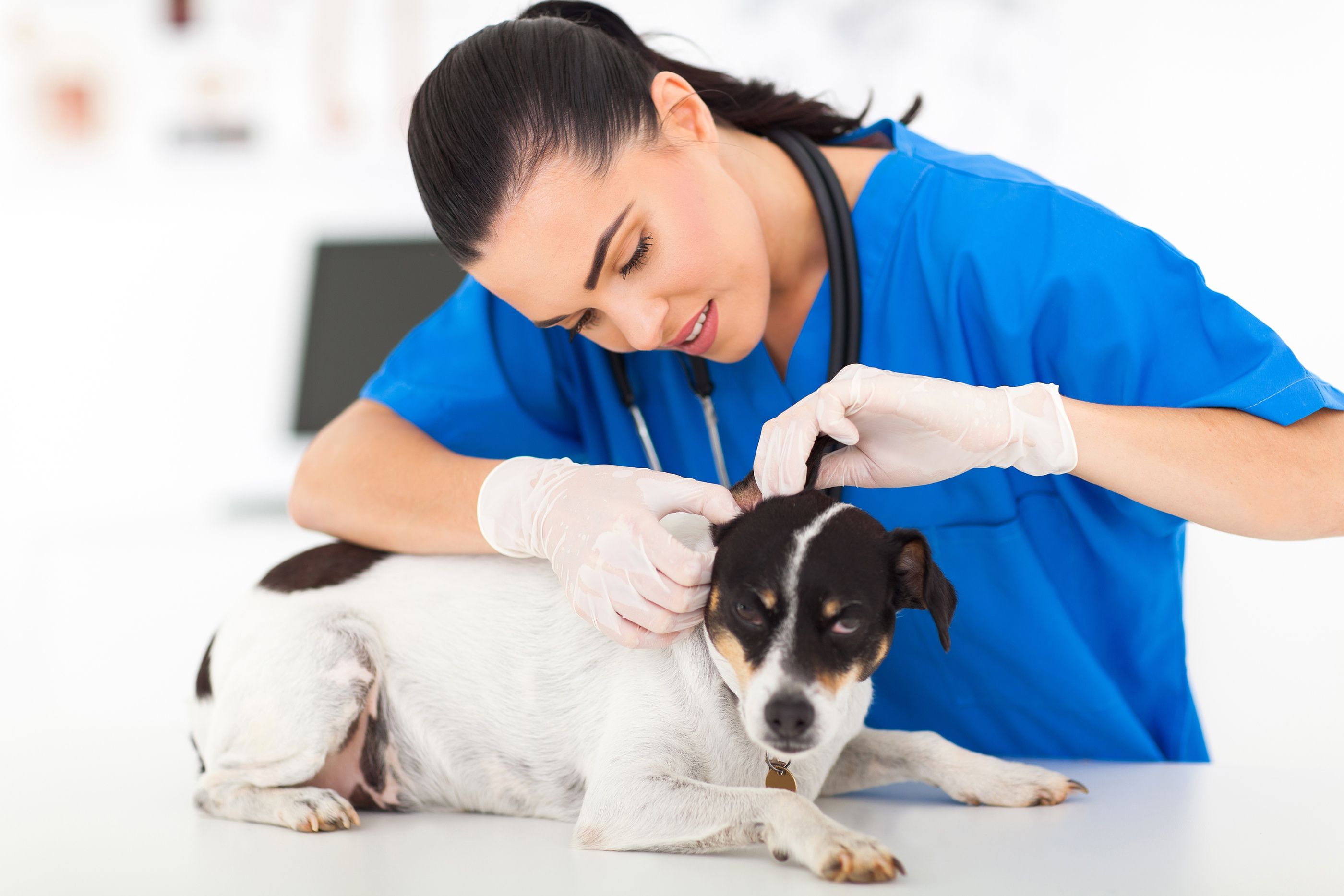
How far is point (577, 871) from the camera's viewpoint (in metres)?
0.99

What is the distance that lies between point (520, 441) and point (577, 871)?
90 centimetres

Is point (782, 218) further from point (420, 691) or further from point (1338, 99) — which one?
point (1338, 99)

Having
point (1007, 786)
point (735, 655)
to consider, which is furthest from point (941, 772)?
point (735, 655)

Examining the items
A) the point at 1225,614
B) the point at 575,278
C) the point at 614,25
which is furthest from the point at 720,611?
the point at 1225,614

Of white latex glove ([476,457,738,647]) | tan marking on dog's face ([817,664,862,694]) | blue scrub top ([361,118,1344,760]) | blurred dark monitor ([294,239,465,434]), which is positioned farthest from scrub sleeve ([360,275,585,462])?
blurred dark monitor ([294,239,465,434])

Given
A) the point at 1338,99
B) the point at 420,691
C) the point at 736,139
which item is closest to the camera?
the point at 420,691

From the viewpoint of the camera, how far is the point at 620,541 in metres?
1.18

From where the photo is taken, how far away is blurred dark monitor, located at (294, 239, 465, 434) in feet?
11.1

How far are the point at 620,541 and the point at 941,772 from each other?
53cm

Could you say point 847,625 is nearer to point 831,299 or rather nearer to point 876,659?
point 876,659

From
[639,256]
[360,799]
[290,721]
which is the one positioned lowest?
[360,799]

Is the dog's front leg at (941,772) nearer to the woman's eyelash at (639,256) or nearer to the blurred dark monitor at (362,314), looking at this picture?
the woman's eyelash at (639,256)

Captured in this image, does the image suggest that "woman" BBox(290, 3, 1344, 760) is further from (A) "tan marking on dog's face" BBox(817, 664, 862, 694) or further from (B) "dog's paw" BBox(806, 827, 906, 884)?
(B) "dog's paw" BBox(806, 827, 906, 884)

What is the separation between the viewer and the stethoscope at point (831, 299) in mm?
1418
